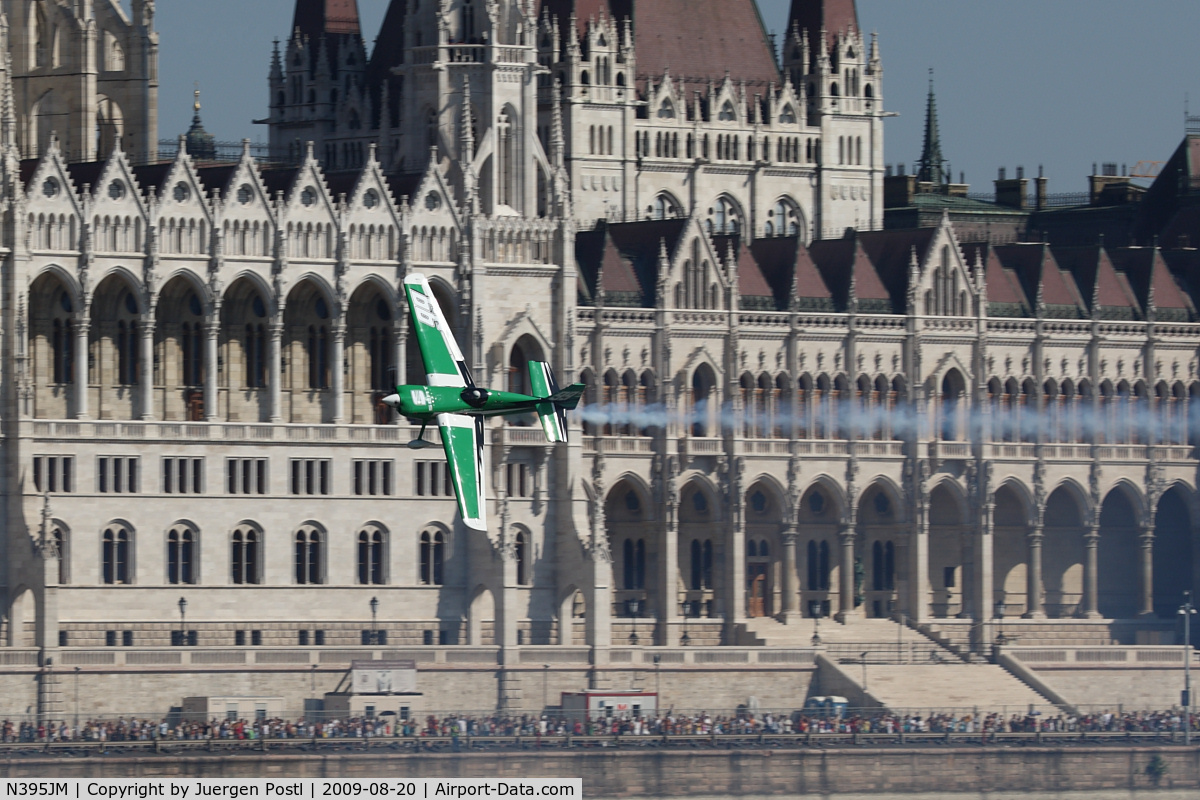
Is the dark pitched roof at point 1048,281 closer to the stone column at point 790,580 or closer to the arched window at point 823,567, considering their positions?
the arched window at point 823,567

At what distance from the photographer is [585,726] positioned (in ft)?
498

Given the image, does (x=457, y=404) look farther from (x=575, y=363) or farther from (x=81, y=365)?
(x=575, y=363)

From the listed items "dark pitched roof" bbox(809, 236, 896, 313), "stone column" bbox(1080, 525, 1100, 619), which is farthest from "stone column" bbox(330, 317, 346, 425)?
"stone column" bbox(1080, 525, 1100, 619)

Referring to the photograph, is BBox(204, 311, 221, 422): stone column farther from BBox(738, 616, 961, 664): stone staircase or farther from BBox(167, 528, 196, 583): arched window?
BBox(738, 616, 961, 664): stone staircase

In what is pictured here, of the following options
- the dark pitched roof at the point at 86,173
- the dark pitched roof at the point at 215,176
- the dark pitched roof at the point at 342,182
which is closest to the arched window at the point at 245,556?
the dark pitched roof at the point at 215,176

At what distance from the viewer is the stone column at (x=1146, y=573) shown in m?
182

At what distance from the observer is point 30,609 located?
15500 centimetres

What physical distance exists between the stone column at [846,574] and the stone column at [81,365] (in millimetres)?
35742

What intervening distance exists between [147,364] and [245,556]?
841 cm

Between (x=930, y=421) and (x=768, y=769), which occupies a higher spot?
(x=930, y=421)

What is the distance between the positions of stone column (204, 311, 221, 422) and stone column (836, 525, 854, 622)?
30558mm

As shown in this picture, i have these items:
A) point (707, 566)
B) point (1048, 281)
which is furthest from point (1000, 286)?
point (707, 566)

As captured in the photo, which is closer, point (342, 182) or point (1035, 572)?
point (342, 182)

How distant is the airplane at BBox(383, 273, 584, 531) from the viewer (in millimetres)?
117312
